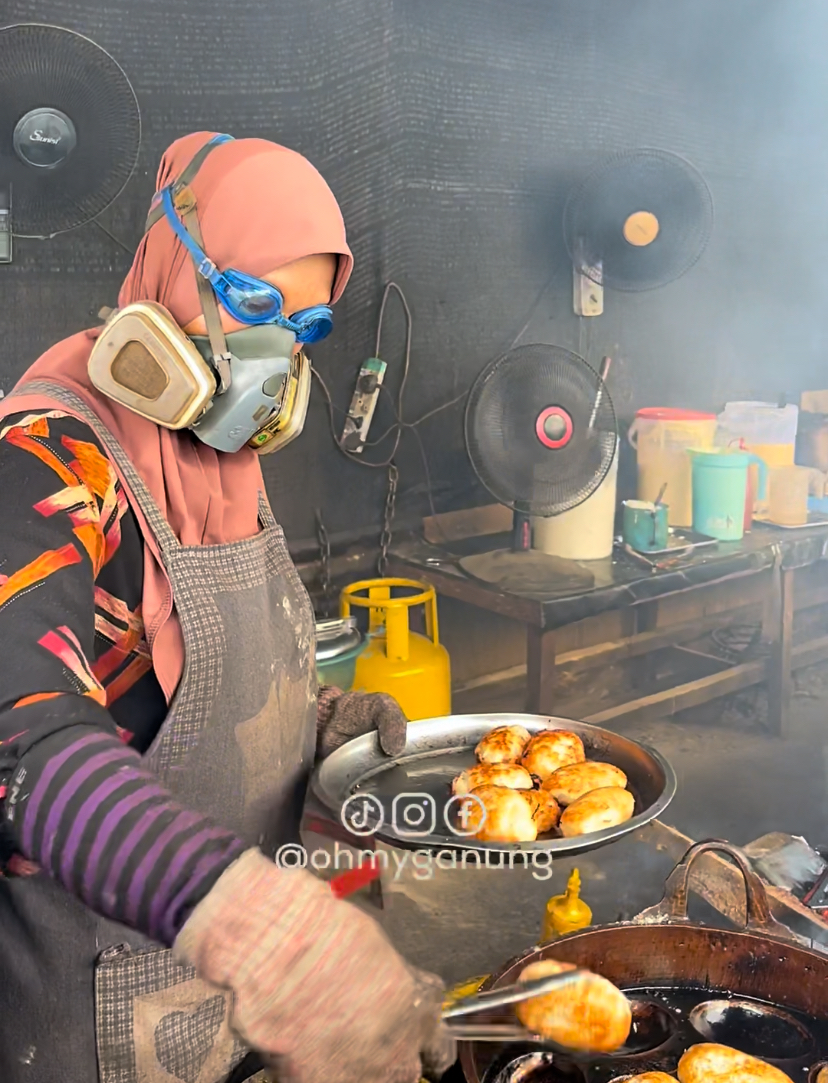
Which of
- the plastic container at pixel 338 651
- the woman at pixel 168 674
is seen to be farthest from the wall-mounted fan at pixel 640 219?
the woman at pixel 168 674

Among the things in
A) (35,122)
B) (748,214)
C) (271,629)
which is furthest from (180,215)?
(748,214)

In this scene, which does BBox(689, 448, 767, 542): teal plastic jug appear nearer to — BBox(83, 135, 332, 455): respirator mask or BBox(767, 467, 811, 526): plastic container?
BBox(767, 467, 811, 526): plastic container

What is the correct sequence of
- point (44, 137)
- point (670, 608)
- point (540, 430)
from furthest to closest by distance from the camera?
1. point (670, 608)
2. point (540, 430)
3. point (44, 137)

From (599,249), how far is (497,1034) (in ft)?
13.2

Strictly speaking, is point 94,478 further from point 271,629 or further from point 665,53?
point 665,53

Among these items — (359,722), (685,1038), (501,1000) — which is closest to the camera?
(501,1000)

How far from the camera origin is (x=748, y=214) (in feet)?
18.5

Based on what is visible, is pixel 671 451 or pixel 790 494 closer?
pixel 671 451

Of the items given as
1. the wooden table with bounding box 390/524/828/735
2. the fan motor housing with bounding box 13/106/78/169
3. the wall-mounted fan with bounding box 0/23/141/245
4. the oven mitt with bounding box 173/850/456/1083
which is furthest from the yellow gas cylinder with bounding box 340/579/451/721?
the oven mitt with bounding box 173/850/456/1083

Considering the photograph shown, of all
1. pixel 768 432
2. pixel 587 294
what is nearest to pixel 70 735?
pixel 587 294

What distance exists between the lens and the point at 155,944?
154 cm

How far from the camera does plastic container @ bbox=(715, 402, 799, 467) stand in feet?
16.5

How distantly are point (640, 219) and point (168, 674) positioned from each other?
3.59 metres

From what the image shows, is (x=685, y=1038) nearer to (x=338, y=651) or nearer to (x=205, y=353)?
(x=205, y=353)
